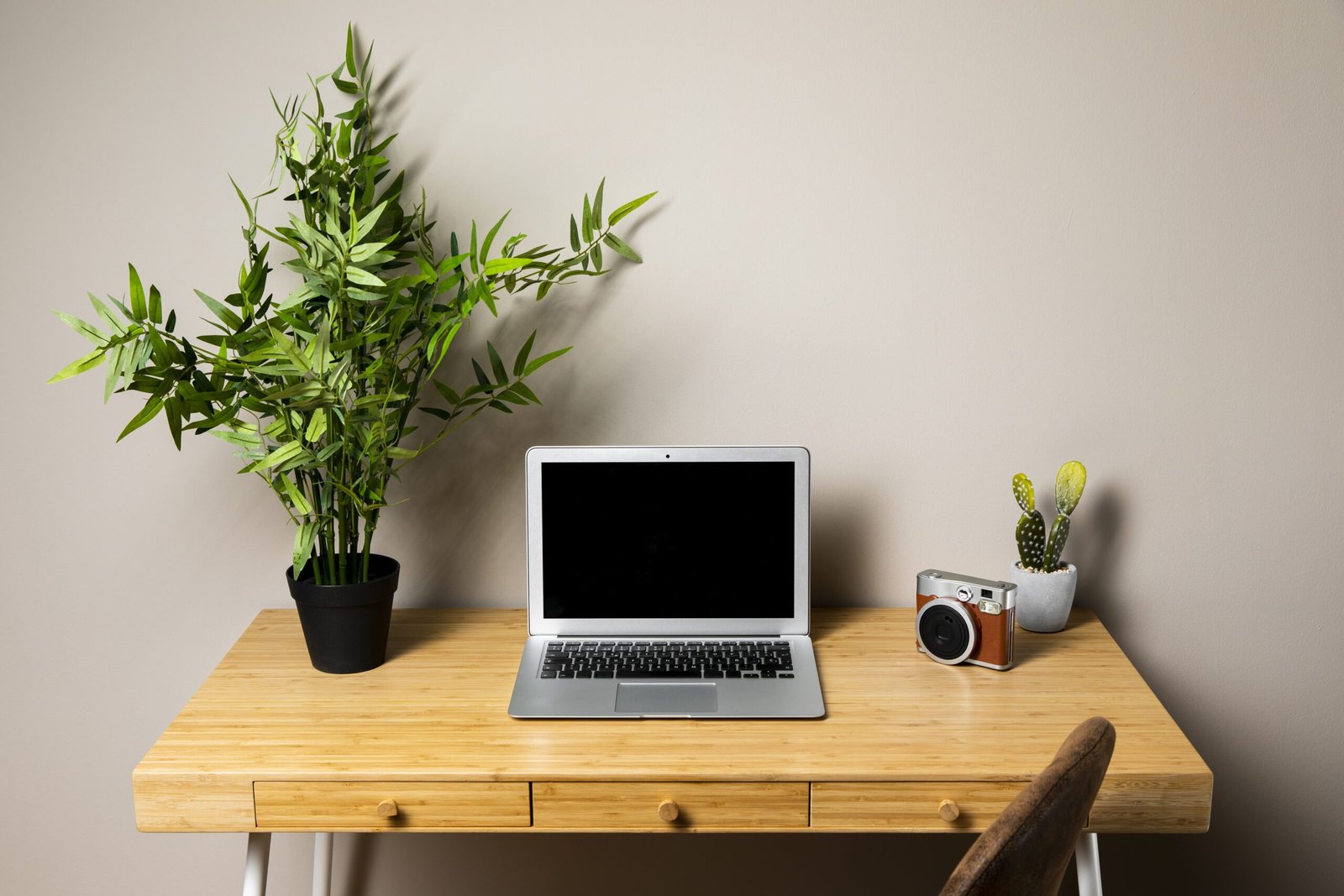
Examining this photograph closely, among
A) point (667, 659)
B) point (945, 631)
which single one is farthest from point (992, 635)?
point (667, 659)

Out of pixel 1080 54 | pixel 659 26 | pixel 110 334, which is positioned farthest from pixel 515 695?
pixel 1080 54

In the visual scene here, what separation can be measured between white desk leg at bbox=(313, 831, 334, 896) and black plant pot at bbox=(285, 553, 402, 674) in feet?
1.38

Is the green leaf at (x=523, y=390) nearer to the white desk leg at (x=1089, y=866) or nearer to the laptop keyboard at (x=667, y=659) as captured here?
the laptop keyboard at (x=667, y=659)

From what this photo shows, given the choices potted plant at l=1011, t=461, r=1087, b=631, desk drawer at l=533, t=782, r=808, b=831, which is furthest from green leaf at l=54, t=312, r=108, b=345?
potted plant at l=1011, t=461, r=1087, b=631

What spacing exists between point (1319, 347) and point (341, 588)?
1418 mm

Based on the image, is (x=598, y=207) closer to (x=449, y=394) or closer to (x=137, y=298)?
(x=449, y=394)

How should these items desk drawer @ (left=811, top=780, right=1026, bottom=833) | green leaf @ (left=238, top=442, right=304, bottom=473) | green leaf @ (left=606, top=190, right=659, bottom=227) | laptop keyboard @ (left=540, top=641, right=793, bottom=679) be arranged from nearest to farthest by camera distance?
desk drawer @ (left=811, top=780, right=1026, bottom=833) < green leaf @ (left=238, top=442, right=304, bottom=473) < laptop keyboard @ (left=540, top=641, right=793, bottom=679) < green leaf @ (left=606, top=190, right=659, bottom=227)

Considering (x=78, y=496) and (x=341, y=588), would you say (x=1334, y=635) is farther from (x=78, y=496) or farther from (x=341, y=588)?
(x=78, y=496)

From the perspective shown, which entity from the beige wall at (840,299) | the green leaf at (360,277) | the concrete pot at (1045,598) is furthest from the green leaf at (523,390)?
the concrete pot at (1045,598)

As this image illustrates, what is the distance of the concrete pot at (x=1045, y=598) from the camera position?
1.40 metres

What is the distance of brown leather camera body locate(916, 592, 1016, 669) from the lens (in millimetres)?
1285

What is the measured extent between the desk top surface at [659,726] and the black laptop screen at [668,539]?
0.12 metres

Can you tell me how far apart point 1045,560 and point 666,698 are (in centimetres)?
60

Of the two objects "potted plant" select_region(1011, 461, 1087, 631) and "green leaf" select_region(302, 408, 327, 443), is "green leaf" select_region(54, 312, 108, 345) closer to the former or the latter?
"green leaf" select_region(302, 408, 327, 443)
